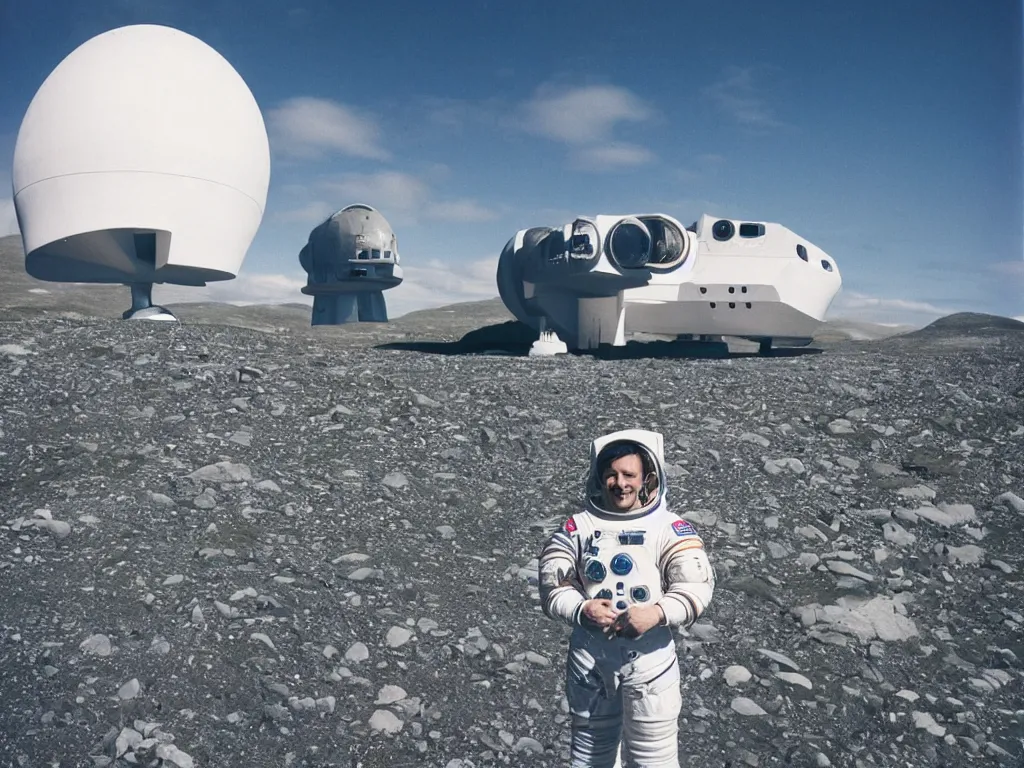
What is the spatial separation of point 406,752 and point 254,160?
42.7 ft

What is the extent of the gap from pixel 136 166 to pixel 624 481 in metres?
12.2

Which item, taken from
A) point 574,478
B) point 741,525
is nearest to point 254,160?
point 574,478

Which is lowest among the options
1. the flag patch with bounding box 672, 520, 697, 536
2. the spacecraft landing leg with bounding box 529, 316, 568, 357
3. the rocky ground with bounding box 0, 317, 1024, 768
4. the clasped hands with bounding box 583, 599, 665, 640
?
the rocky ground with bounding box 0, 317, 1024, 768

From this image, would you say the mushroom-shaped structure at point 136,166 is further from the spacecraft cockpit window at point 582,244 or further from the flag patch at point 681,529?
the flag patch at point 681,529

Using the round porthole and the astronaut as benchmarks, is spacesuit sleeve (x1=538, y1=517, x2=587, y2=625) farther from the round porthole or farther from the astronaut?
the round porthole

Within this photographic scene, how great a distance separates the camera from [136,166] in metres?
12.5

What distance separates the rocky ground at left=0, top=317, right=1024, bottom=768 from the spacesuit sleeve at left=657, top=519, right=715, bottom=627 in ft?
2.27

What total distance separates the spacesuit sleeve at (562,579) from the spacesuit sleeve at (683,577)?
0.31 meters

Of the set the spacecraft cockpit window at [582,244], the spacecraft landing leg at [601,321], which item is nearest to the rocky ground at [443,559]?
the spacecraft cockpit window at [582,244]

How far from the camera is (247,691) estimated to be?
4.05 meters

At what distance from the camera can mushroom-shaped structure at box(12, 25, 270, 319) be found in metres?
12.4

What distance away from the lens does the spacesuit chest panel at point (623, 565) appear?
9.34 feet

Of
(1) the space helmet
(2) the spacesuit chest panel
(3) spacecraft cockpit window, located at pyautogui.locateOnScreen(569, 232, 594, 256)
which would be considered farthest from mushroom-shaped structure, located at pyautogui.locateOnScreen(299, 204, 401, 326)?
(2) the spacesuit chest panel

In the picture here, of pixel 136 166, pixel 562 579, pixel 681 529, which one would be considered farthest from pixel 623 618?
pixel 136 166
